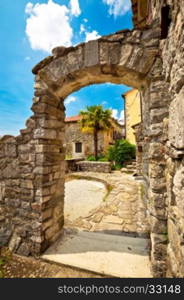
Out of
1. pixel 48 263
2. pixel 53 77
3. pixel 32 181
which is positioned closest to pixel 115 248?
pixel 48 263

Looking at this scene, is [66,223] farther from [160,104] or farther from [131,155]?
[131,155]

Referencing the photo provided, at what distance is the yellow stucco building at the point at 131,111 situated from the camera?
12.6 meters

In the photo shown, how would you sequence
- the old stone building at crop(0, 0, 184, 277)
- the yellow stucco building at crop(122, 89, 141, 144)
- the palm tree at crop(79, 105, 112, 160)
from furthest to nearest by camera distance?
the palm tree at crop(79, 105, 112, 160) < the yellow stucco building at crop(122, 89, 141, 144) < the old stone building at crop(0, 0, 184, 277)

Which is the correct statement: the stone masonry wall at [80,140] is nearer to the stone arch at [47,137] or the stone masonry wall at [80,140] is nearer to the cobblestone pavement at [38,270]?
the stone arch at [47,137]

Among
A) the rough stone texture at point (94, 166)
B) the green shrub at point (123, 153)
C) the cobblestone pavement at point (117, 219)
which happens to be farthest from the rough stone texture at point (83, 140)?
the cobblestone pavement at point (117, 219)

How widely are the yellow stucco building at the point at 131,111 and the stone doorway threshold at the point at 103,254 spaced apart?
36.1 ft

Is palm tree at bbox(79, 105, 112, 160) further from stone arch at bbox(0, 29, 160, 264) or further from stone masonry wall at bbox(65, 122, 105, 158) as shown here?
stone arch at bbox(0, 29, 160, 264)

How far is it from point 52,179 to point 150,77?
2.06 metres

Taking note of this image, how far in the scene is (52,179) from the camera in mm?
2389

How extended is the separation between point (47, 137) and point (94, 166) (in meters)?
8.64

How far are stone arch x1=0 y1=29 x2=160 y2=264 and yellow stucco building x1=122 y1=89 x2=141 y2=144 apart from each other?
36.2ft

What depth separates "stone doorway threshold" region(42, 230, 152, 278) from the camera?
5.96ft

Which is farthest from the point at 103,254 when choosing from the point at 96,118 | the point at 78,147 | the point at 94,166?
the point at 78,147

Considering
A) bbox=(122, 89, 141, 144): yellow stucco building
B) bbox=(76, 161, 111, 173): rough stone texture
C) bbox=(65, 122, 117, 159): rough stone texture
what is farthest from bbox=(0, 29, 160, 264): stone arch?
bbox=(65, 122, 117, 159): rough stone texture
